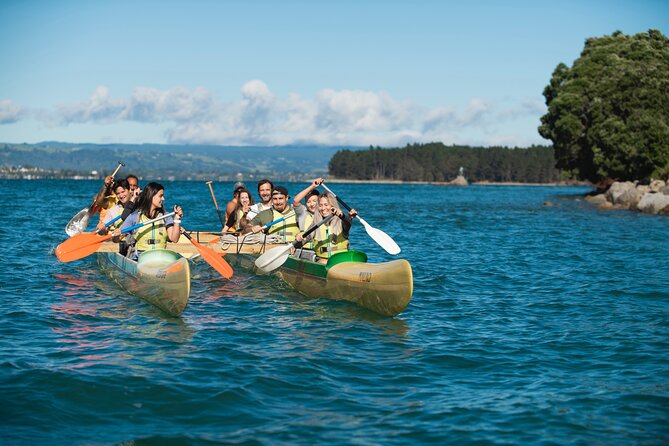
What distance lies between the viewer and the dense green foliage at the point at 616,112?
5344cm

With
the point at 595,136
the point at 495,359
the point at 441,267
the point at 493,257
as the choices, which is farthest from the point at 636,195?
the point at 495,359

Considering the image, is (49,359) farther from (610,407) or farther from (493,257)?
(493,257)

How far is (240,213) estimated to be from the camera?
18938 millimetres

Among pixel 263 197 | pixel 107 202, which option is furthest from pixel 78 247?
pixel 107 202

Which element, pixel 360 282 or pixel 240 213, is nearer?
pixel 360 282

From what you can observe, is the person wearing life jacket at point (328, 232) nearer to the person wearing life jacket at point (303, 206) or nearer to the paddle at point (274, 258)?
the paddle at point (274, 258)

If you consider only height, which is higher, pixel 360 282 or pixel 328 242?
pixel 328 242

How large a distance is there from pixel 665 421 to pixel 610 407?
573 millimetres

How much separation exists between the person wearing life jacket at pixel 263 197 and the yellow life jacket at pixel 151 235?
4.19 metres

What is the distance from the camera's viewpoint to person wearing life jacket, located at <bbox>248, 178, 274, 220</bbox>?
17391mm

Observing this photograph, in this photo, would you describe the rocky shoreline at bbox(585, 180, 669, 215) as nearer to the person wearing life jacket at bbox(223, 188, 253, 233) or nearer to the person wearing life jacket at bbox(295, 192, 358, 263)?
the person wearing life jacket at bbox(223, 188, 253, 233)

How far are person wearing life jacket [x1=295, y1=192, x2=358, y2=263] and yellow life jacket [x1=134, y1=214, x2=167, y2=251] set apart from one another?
2.44m

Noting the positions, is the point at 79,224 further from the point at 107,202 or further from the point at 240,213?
the point at 240,213

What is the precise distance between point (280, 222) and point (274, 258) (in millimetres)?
2385
